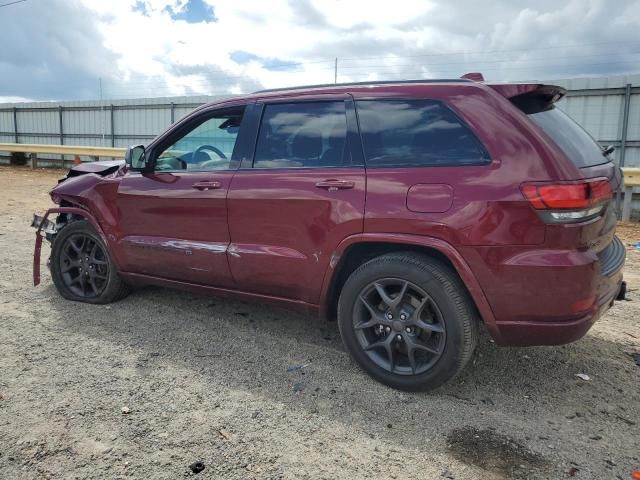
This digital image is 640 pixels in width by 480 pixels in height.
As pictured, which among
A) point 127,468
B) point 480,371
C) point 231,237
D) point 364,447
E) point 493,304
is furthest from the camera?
point 231,237

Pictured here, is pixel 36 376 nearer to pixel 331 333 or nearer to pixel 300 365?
pixel 300 365

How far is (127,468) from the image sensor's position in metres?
2.41

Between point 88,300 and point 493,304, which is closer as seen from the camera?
point 493,304

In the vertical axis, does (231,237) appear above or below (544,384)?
above

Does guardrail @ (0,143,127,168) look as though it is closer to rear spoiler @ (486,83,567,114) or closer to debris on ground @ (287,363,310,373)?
debris on ground @ (287,363,310,373)

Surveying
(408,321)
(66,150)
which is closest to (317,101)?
(408,321)

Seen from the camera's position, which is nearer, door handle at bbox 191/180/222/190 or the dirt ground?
the dirt ground

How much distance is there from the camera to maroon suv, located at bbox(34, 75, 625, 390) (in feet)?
8.99

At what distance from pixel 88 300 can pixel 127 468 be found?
8.48 feet

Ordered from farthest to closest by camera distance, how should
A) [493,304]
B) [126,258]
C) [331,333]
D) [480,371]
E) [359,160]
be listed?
[126,258], [331,333], [480,371], [359,160], [493,304]

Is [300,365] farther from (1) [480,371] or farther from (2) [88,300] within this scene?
(2) [88,300]

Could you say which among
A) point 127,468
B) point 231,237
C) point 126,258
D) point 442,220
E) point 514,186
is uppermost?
point 514,186

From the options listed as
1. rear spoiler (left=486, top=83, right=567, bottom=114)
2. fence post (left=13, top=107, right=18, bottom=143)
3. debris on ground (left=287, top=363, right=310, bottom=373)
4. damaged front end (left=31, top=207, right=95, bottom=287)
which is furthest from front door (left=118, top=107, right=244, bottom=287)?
fence post (left=13, top=107, right=18, bottom=143)

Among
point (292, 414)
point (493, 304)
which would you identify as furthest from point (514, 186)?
point (292, 414)
